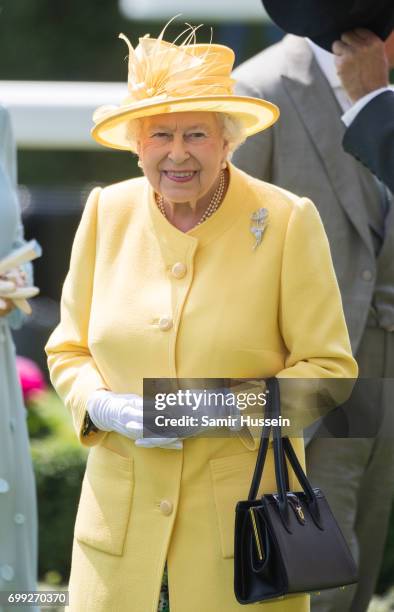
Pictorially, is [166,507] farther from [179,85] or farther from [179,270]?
[179,85]

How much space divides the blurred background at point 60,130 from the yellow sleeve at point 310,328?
1.04 metres

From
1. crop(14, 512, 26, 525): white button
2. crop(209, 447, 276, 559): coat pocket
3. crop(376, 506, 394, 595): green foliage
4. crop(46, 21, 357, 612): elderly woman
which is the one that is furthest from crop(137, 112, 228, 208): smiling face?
crop(376, 506, 394, 595): green foliage

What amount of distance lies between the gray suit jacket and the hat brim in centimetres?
70

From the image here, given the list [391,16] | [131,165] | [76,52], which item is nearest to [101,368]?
[391,16]

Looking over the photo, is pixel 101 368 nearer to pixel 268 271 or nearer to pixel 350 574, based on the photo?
pixel 268 271

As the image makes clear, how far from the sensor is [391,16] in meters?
3.73

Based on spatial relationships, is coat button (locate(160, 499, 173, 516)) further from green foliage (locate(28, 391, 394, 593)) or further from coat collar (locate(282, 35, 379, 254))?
→ green foliage (locate(28, 391, 394, 593))

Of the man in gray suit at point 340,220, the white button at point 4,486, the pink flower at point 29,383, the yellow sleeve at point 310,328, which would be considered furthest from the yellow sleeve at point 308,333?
the pink flower at point 29,383

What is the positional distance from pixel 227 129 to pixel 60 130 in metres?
2.48

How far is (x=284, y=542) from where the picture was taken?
113 inches

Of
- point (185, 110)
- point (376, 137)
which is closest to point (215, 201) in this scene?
point (185, 110)

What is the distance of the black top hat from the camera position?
3.65m

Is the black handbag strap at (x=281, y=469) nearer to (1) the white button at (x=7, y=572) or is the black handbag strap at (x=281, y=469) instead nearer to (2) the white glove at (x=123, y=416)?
(2) the white glove at (x=123, y=416)

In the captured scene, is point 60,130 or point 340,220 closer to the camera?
point 340,220
